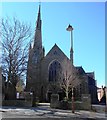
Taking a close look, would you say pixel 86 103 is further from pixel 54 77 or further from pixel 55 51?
pixel 55 51

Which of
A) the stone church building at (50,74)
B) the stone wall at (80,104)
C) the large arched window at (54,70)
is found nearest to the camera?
the stone wall at (80,104)

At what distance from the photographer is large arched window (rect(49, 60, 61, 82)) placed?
53.7m

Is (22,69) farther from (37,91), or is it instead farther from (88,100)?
(37,91)

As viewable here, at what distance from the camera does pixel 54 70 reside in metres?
55.0

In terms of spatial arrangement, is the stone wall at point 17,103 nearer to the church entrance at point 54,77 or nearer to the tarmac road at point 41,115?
the tarmac road at point 41,115

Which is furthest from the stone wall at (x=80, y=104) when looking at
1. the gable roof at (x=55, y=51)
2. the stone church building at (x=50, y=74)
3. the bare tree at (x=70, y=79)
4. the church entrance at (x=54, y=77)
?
the gable roof at (x=55, y=51)

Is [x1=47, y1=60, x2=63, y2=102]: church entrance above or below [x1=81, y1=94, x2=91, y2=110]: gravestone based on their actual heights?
above

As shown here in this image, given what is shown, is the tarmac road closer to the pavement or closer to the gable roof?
the pavement

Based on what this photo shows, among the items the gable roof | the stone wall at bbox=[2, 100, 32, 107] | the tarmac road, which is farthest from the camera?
the gable roof

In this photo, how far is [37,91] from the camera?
176 ft

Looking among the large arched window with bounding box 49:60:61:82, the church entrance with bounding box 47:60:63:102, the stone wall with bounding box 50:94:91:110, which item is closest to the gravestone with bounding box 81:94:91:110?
the stone wall with bounding box 50:94:91:110

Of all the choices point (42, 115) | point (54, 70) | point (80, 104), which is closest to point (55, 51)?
point (54, 70)

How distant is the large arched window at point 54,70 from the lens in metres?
53.7

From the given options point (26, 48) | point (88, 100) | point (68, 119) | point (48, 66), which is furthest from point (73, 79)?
point (68, 119)
